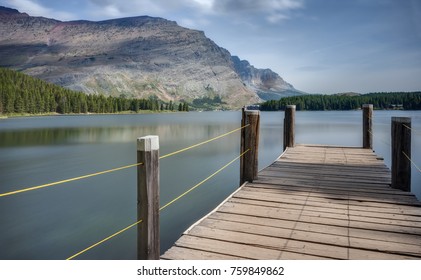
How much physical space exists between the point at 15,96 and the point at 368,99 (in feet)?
439

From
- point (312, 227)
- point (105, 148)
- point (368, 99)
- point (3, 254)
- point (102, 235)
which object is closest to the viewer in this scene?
point (312, 227)

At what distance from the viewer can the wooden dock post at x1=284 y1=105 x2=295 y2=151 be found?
1334 centimetres

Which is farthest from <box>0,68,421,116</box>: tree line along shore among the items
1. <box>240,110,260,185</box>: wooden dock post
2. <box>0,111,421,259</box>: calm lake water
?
<box>240,110,260,185</box>: wooden dock post

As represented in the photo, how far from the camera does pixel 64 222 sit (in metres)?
9.69

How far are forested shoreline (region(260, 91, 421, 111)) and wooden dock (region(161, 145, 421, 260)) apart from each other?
133414 mm

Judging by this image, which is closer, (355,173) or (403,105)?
(355,173)

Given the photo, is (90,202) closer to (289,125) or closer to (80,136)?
(289,125)

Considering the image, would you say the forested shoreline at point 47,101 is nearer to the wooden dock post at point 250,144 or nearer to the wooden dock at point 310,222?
the wooden dock post at point 250,144

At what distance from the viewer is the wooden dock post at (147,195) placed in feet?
11.8

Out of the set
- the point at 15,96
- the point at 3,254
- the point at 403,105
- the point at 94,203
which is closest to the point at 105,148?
the point at 94,203

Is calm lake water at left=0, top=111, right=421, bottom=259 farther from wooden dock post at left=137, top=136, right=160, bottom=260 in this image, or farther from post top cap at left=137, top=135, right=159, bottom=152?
post top cap at left=137, top=135, right=159, bottom=152

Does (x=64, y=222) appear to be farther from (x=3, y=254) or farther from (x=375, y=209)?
(x=375, y=209)

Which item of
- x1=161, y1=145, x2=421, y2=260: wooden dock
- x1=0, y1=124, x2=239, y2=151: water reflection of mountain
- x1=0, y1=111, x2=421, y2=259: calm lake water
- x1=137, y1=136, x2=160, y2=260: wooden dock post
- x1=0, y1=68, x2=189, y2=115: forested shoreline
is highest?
x1=0, y1=68, x2=189, y2=115: forested shoreline

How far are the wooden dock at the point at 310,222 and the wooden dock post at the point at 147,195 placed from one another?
0.32 metres
